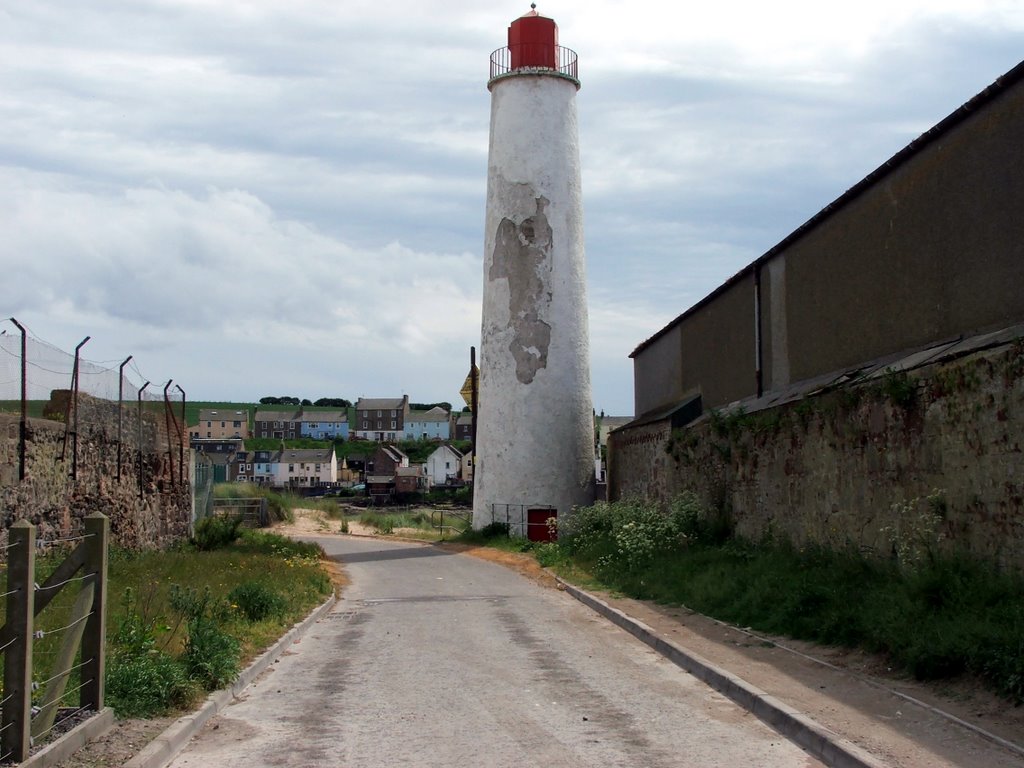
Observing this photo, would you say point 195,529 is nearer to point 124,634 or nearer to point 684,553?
point 684,553

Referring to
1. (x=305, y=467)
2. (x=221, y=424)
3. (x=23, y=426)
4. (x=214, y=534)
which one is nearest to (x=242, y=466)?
(x=305, y=467)

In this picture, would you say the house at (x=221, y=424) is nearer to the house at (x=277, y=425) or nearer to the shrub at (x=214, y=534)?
the house at (x=277, y=425)

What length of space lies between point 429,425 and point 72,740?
142m

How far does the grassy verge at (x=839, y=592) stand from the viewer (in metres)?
8.67

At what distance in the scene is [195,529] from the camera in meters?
27.4

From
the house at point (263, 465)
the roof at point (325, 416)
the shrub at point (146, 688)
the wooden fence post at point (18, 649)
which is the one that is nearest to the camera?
the wooden fence post at point (18, 649)

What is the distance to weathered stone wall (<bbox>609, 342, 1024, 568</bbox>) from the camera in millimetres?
9992

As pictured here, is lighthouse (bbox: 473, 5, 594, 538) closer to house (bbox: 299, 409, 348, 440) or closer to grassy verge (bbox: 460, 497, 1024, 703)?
grassy verge (bbox: 460, 497, 1024, 703)

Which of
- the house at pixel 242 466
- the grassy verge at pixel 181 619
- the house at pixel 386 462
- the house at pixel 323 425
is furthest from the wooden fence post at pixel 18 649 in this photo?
the house at pixel 323 425

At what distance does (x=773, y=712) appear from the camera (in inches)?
329

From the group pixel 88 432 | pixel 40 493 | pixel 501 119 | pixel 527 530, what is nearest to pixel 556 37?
pixel 501 119

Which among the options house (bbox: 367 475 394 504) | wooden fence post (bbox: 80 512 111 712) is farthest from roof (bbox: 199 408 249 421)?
wooden fence post (bbox: 80 512 111 712)

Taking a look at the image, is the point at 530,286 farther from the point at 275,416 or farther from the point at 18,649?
the point at 275,416

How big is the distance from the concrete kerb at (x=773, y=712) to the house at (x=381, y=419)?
138 metres
